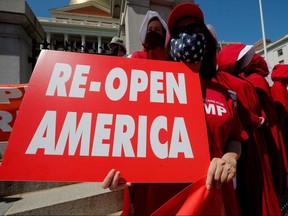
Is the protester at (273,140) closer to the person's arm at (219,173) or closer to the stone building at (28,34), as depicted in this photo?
the person's arm at (219,173)

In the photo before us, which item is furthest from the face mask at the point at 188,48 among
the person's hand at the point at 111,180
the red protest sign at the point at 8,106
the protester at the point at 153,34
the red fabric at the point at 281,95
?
the red protest sign at the point at 8,106

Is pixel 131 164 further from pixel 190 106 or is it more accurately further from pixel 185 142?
pixel 190 106

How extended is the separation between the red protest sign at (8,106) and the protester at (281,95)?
3.07 m

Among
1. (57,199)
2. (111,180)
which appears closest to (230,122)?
(111,180)

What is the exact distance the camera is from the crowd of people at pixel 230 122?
120 cm

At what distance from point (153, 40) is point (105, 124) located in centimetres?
157

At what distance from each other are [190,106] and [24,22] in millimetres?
3918

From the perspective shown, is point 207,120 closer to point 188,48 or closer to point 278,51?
point 188,48

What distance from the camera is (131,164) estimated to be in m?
1.02

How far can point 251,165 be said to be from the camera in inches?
73.8

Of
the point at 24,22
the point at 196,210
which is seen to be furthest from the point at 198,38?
the point at 24,22

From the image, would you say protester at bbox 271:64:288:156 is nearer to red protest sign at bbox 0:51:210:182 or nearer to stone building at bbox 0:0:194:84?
red protest sign at bbox 0:51:210:182

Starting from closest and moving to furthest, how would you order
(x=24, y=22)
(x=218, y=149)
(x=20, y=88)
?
(x=218, y=149)
(x=20, y=88)
(x=24, y=22)

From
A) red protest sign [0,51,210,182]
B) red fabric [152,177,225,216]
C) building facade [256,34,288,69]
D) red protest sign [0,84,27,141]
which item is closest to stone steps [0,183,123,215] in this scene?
red protest sign [0,84,27,141]
